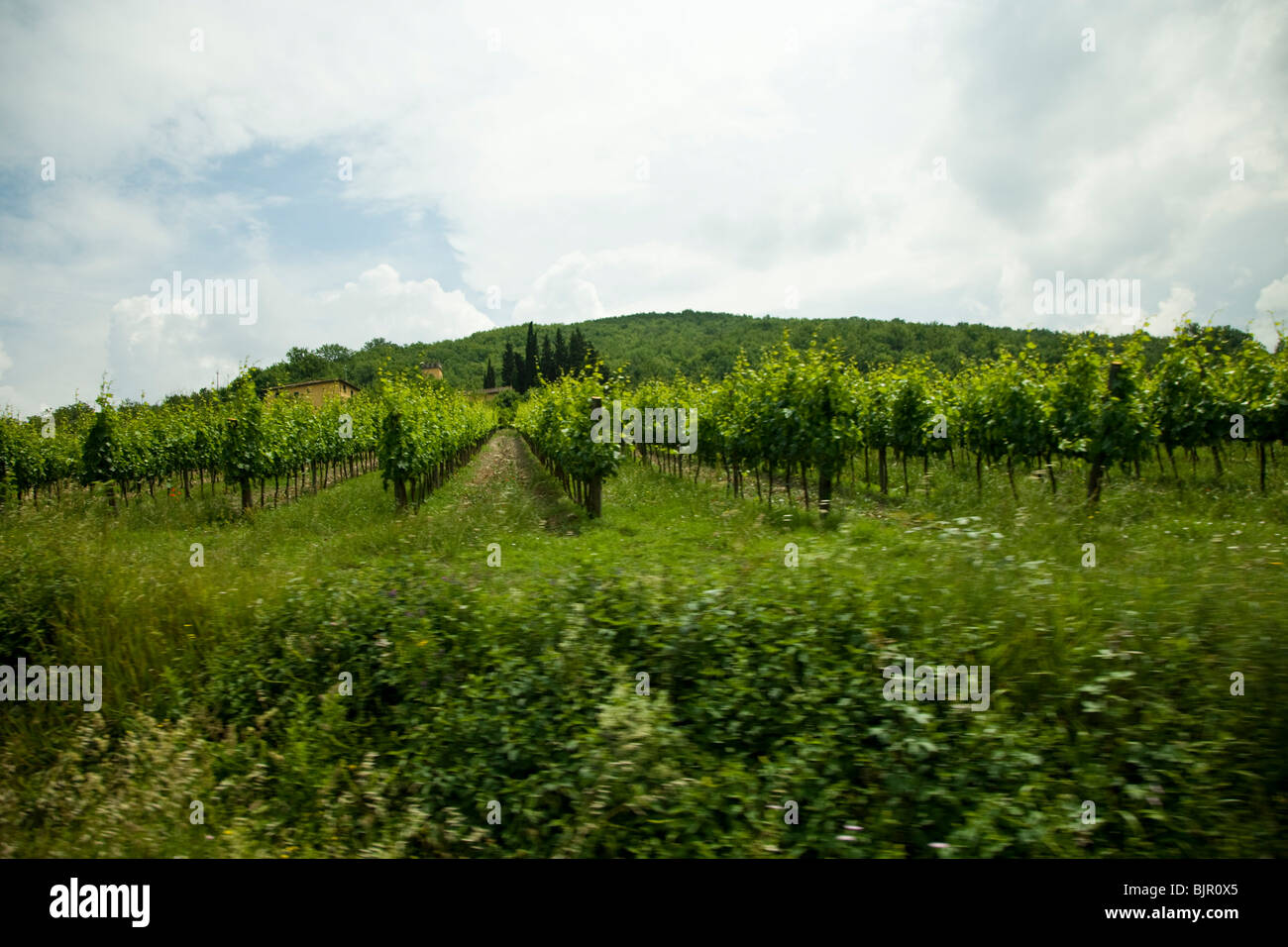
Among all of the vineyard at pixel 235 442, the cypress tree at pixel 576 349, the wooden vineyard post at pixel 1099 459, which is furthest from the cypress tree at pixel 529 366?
the wooden vineyard post at pixel 1099 459

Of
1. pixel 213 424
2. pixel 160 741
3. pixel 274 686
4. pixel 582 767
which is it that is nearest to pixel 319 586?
pixel 274 686

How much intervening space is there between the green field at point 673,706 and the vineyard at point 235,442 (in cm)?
1138

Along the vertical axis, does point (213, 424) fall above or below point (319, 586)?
above

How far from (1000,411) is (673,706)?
641 inches

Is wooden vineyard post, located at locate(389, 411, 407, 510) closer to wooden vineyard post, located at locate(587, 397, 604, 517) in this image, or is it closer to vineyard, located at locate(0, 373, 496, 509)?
vineyard, located at locate(0, 373, 496, 509)

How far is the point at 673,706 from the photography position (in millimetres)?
3867

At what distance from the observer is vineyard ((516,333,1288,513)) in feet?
44.6

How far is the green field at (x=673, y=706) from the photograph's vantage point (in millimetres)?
3078

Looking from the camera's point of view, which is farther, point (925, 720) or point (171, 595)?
point (171, 595)

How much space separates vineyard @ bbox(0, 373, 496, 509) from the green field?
37.3ft

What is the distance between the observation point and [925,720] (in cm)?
330

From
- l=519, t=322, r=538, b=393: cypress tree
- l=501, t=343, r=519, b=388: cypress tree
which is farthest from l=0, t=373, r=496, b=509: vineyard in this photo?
l=501, t=343, r=519, b=388: cypress tree
